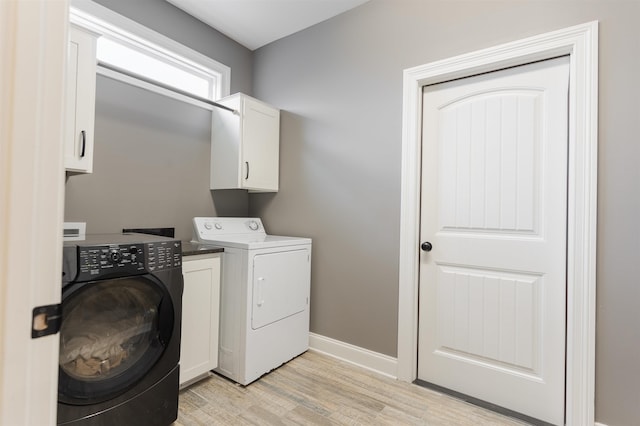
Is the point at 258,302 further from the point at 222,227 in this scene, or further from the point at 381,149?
the point at 381,149

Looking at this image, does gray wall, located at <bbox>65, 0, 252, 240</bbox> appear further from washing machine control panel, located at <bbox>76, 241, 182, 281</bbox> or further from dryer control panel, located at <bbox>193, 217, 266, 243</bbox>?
washing machine control panel, located at <bbox>76, 241, 182, 281</bbox>

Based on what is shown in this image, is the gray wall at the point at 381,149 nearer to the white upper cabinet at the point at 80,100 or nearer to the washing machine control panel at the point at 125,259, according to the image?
the washing machine control panel at the point at 125,259

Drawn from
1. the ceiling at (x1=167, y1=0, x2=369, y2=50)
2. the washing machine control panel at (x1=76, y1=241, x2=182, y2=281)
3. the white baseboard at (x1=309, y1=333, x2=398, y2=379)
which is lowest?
the white baseboard at (x1=309, y1=333, x2=398, y2=379)

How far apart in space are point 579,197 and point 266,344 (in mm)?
2014

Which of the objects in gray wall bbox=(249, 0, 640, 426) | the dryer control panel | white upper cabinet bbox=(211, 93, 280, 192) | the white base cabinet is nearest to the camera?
gray wall bbox=(249, 0, 640, 426)

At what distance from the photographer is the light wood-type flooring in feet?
5.61

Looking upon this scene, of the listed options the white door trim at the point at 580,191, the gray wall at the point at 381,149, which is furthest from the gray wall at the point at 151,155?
the white door trim at the point at 580,191

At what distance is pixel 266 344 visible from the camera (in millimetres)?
2154

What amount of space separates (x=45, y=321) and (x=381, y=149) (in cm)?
204

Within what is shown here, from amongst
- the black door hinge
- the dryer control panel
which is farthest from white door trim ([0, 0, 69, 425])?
the dryer control panel

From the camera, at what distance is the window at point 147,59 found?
2.05 metres

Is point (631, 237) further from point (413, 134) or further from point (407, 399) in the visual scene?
point (407, 399)

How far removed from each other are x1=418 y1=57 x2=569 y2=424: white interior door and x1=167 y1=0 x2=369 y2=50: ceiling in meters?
1.07

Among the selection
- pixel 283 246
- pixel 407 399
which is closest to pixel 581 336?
pixel 407 399
